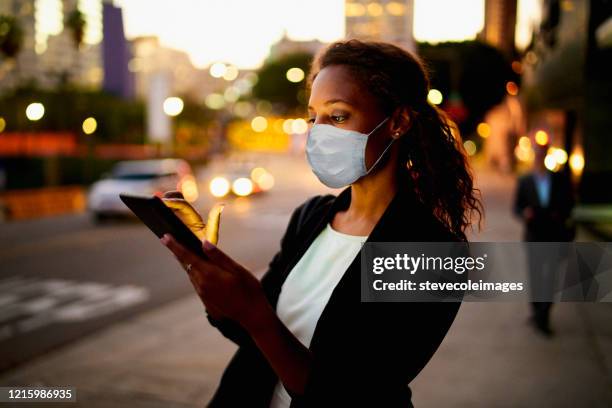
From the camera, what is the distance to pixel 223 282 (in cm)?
137

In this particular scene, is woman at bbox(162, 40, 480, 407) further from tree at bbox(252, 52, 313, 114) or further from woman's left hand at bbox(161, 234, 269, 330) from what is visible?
tree at bbox(252, 52, 313, 114)

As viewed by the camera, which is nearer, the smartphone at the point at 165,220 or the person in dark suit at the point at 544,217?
the smartphone at the point at 165,220

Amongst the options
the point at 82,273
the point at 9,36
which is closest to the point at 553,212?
the point at 82,273

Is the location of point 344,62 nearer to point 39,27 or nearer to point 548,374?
point 548,374

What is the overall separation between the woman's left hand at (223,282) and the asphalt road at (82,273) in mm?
4998

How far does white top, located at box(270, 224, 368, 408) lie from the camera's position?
1.73 metres

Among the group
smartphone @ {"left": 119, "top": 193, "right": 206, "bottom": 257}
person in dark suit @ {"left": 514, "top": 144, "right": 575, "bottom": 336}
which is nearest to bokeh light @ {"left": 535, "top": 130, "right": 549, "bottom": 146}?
person in dark suit @ {"left": 514, "top": 144, "right": 575, "bottom": 336}

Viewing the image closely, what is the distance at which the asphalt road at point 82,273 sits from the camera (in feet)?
21.9

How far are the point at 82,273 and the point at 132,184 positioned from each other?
7587 millimetres

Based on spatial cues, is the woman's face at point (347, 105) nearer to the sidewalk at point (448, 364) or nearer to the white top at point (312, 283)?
the white top at point (312, 283)

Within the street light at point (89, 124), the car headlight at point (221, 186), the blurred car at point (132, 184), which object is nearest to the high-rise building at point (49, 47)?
the street light at point (89, 124)

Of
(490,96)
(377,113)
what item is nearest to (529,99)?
(490,96)

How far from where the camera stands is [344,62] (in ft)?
5.67

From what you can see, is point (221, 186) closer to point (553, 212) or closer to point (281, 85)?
point (553, 212)
